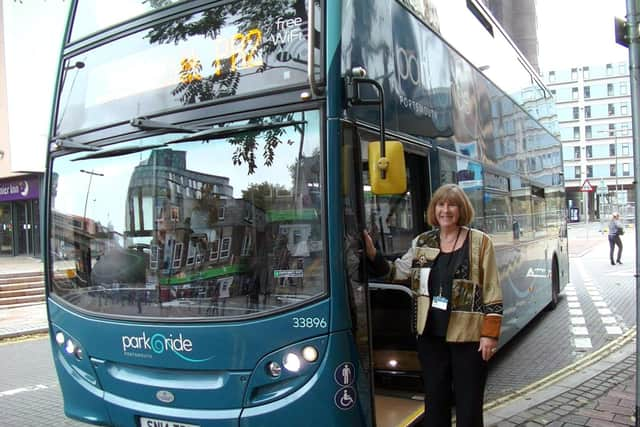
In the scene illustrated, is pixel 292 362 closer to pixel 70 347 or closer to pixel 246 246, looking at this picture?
pixel 246 246

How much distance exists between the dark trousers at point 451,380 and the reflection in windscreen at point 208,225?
2.87 ft

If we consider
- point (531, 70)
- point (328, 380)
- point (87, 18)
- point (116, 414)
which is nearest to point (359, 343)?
point (328, 380)

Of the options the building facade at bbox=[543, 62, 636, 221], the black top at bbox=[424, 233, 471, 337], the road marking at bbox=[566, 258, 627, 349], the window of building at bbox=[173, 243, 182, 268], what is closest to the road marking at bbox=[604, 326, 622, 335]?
the road marking at bbox=[566, 258, 627, 349]

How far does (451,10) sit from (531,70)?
13.0ft

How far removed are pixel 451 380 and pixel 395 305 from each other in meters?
1.51

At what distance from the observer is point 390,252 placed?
14.0 ft

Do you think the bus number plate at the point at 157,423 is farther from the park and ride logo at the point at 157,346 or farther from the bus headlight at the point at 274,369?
the bus headlight at the point at 274,369

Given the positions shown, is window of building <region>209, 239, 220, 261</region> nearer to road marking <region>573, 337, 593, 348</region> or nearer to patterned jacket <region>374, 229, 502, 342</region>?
patterned jacket <region>374, 229, 502, 342</region>

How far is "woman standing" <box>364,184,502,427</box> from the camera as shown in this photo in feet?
10.4

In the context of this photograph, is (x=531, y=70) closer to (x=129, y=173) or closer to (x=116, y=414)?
(x=129, y=173)

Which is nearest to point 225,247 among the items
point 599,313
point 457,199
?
point 457,199

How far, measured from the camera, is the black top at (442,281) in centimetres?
320

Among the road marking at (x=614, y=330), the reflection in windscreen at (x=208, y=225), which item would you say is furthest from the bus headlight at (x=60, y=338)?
the road marking at (x=614, y=330)

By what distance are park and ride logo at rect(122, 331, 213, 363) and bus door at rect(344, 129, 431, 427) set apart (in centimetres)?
128
